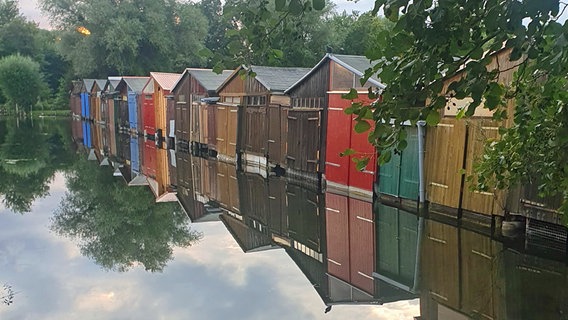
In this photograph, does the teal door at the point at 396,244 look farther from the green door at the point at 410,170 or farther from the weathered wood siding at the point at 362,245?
the green door at the point at 410,170

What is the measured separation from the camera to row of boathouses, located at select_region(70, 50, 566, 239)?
10727 mm

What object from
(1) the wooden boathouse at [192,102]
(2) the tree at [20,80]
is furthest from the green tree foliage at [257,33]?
(2) the tree at [20,80]

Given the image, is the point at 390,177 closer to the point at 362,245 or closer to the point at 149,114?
the point at 362,245

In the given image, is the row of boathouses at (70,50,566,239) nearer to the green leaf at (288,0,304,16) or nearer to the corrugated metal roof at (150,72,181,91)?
the corrugated metal roof at (150,72,181,91)

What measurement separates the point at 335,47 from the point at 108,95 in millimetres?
20581

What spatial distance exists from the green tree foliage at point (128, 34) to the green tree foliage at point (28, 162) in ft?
37.1

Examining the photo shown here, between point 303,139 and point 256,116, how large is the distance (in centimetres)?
369

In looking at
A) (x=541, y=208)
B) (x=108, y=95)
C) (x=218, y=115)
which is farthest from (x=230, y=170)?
(x=108, y=95)

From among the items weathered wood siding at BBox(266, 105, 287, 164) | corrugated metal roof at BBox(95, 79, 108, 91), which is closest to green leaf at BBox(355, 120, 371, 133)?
weathered wood siding at BBox(266, 105, 287, 164)

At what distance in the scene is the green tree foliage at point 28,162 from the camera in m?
15.9

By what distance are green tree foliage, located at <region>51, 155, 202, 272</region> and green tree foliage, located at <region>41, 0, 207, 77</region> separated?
29.1 m

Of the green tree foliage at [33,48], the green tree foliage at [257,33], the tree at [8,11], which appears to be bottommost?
the green tree foliage at [257,33]

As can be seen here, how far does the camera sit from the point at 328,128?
15.6m

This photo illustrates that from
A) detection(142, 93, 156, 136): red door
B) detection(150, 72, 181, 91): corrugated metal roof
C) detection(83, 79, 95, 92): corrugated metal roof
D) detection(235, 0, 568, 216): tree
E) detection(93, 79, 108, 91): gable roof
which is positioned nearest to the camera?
detection(235, 0, 568, 216): tree
